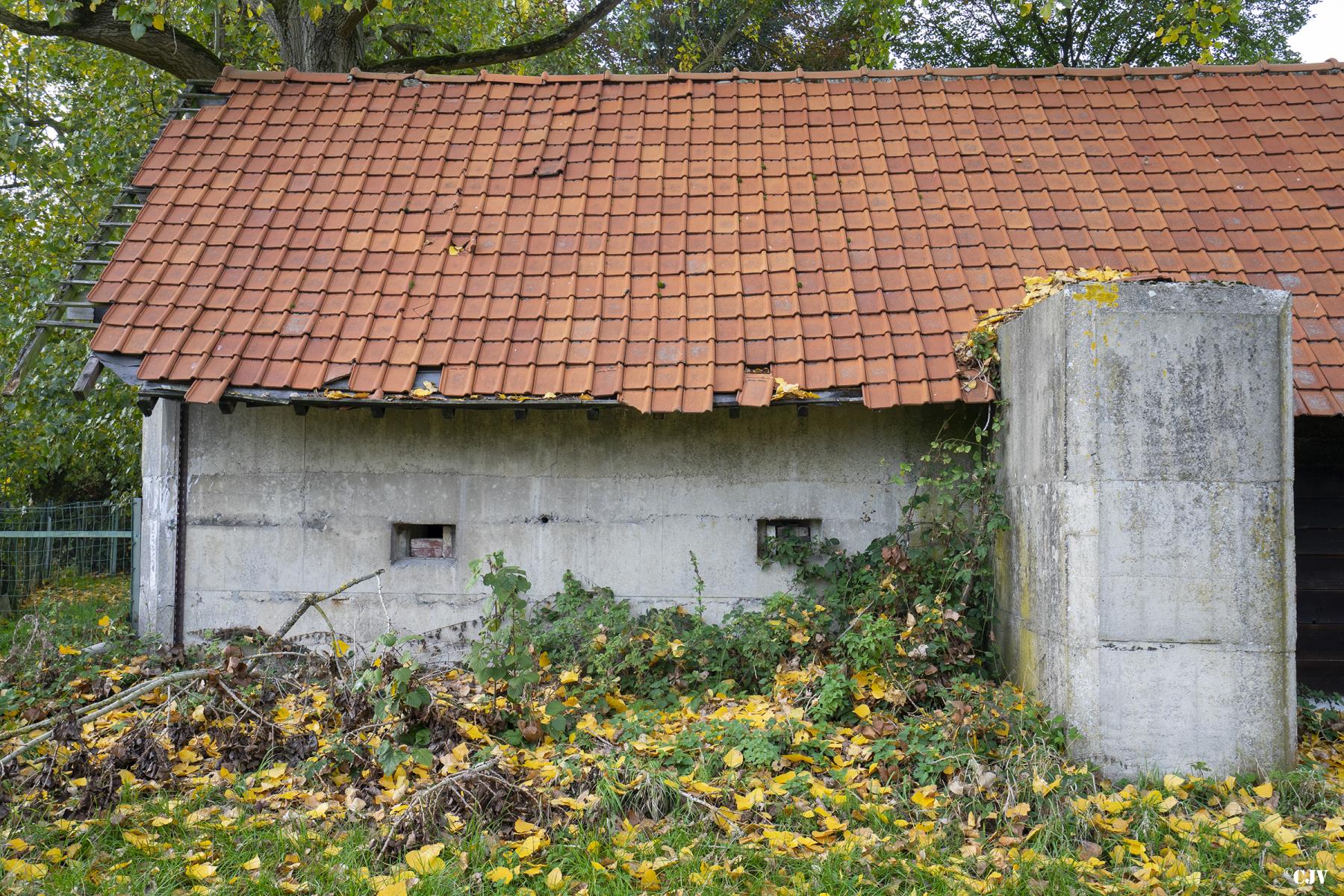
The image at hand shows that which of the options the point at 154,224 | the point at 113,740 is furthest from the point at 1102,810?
the point at 154,224

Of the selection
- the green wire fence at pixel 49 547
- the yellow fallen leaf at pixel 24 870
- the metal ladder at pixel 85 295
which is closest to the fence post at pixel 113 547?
the green wire fence at pixel 49 547

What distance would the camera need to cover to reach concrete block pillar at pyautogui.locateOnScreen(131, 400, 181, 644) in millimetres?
6531

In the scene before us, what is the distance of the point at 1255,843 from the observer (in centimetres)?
399

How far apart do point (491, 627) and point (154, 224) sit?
419 centimetres

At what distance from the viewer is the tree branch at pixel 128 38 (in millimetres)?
9531

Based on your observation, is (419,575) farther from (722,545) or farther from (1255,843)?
(1255,843)

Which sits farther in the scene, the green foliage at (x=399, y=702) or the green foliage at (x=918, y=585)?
the green foliage at (x=918, y=585)

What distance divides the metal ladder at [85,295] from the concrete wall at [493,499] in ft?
2.33

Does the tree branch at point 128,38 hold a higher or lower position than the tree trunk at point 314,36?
lower

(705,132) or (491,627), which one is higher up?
(705,132)

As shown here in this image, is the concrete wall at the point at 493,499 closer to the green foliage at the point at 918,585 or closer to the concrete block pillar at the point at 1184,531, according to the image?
the green foliage at the point at 918,585

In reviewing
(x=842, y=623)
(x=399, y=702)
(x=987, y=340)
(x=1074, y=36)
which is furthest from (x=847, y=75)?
(x=1074, y=36)

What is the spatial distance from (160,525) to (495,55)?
26.8ft

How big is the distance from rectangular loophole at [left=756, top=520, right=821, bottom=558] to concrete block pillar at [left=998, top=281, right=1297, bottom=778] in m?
2.07
